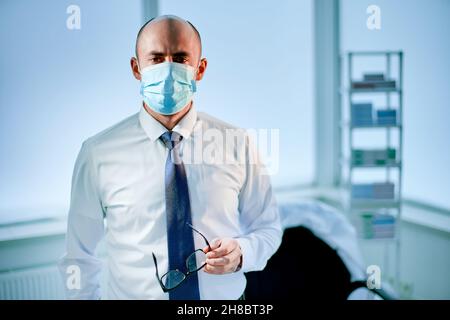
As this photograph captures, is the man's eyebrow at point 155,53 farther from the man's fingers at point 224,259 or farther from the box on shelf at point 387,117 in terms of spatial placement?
the box on shelf at point 387,117

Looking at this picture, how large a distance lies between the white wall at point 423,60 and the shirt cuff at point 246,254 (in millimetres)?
860

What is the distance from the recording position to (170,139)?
53.3 inches

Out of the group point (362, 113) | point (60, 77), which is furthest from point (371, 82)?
point (60, 77)

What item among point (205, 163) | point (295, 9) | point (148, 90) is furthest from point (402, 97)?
point (148, 90)

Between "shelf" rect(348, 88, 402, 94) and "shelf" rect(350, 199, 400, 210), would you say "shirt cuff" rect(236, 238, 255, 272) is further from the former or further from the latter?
"shelf" rect(348, 88, 402, 94)

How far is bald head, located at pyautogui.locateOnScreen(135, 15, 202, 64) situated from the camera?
133 centimetres

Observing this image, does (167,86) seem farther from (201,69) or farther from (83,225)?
(83,225)

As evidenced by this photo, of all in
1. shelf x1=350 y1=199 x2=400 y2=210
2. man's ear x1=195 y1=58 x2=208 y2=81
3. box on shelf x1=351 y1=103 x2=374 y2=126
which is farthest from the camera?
box on shelf x1=351 y1=103 x2=374 y2=126

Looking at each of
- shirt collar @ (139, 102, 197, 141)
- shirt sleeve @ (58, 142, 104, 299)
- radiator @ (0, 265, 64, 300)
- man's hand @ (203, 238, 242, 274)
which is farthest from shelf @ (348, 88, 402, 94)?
radiator @ (0, 265, 64, 300)

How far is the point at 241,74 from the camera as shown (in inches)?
62.2

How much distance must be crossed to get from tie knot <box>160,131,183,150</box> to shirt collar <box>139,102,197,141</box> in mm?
11

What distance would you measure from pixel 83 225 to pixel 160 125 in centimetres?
39

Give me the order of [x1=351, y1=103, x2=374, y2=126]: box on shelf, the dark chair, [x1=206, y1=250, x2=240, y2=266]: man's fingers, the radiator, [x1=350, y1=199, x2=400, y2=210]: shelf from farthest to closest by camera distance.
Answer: [x1=351, y1=103, x2=374, y2=126]: box on shelf, [x1=350, y1=199, x2=400, y2=210]: shelf, the dark chair, the radiator, [x1=206, y1=250, x2=240, y2=266]: man's fingers

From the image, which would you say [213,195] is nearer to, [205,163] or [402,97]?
[205,163]
